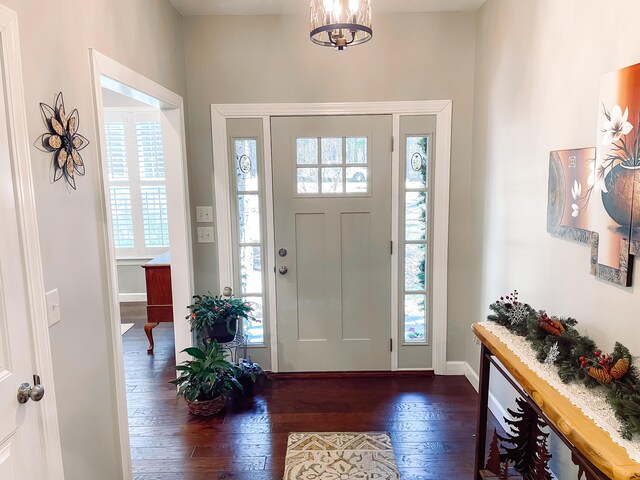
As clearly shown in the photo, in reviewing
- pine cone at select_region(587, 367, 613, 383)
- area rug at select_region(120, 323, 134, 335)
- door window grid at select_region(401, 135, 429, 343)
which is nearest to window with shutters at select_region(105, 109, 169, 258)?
area rug at select_region(120, 323, 134, 335)

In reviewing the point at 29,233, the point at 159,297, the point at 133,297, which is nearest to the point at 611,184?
the point at 29,233

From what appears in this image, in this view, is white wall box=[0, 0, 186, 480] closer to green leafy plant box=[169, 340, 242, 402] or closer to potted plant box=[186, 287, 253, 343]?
green leafy plant box=[169, 340, 242, 402]

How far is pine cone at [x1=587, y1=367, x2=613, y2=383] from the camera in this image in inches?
52.7

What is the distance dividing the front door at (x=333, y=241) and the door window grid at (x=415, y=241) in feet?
0.45

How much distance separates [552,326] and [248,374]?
6.80 feet

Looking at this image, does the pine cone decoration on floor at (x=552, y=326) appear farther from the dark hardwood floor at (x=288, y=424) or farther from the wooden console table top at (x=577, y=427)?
the dark hardwood floor at (x=288, y=424)

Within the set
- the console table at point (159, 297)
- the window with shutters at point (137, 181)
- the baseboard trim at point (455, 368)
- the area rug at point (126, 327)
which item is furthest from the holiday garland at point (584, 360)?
the window with shutters at point (137, 181)

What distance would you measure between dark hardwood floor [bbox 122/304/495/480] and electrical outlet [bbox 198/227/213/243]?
45.9 inches

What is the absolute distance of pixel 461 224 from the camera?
3180 millimetres

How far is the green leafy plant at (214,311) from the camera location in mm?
2904

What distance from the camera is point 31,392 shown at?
1.33m

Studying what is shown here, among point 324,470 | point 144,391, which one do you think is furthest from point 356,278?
point 144,391

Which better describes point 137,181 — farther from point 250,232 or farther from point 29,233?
point 29,233

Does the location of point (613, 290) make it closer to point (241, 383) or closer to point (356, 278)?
point (356, 278)
